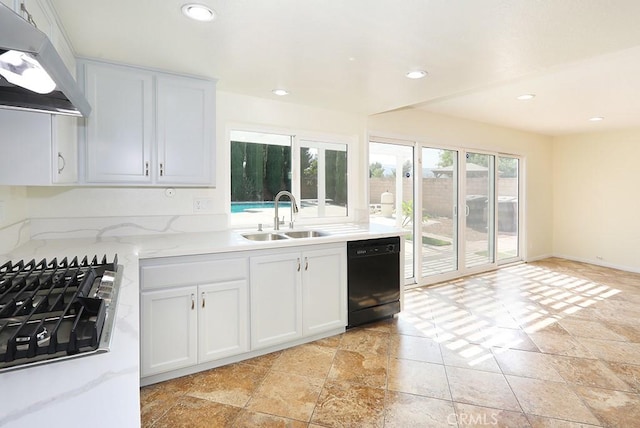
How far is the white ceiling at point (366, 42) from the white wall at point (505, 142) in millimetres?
918

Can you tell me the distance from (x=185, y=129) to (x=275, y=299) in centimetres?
146

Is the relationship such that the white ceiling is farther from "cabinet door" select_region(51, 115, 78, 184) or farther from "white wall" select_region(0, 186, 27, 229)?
"white wall" select_region(0, 186, 27, 229)

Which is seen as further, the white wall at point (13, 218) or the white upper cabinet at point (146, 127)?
the white upper cabinet at point (146, 127)

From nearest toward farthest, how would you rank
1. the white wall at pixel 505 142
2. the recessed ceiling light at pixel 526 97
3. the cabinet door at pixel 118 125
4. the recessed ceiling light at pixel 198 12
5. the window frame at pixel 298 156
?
the recessed ceiling light at pixel 198 12 → the cabinet door at pixel 118 125 → the window frame at pixel 298 156 → the recessed ceiling light at pixel 526 97 → the white wall at pixel 505 142

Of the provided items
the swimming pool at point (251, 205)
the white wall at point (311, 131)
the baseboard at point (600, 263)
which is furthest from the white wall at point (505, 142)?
the swimming pool at point (251, 205)

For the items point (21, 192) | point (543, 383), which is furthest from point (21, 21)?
point (543, 383)

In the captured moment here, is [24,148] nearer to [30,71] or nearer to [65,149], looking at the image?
[65,149]

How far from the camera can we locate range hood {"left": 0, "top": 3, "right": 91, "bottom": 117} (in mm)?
801

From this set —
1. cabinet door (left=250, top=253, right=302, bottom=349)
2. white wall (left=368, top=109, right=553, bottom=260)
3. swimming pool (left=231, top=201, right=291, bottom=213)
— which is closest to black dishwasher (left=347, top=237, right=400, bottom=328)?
cabinet door (left=250, top=253, right=302, bottom=349)

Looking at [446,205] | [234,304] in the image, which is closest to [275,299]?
[234,304]

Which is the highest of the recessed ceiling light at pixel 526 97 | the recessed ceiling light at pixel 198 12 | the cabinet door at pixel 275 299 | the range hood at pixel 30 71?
the recessed ceiling light at pixel 526 97

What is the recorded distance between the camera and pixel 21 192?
2.17 meters

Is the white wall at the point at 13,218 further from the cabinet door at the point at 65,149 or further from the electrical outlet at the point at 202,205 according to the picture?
the electrical outlet at the point at 202,205

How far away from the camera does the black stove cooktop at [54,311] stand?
0.75 metres
